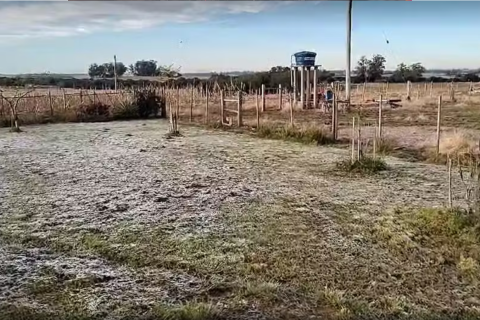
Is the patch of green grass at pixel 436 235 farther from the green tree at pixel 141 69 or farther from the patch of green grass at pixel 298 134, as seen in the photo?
the green tree at pixel 141 69

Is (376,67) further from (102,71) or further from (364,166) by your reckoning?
(364,166)

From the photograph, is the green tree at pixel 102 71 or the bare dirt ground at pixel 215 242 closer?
the bare dirt ground at pixel 215 242

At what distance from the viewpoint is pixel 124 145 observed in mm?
9578

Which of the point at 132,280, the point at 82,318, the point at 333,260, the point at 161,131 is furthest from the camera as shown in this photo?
A: the point at 161,131

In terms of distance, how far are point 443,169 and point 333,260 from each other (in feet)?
12.3

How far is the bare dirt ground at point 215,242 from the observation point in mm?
2988

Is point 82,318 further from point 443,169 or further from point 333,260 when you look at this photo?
point 443,169

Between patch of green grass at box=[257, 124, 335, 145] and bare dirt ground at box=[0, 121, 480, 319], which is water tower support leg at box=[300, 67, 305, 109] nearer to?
patch of green grass at box=[257, 124, 335, 145]

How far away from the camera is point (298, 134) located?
994cm

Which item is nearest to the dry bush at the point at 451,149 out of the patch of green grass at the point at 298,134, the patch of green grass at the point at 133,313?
the patch of green grass at the point at 298,134

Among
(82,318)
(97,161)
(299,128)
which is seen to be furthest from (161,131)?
(82,318)

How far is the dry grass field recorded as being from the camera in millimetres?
2971

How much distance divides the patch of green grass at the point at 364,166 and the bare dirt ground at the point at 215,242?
153mm

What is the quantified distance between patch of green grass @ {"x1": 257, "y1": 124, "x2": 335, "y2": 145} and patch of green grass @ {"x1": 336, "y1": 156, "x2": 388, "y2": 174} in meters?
2.74
